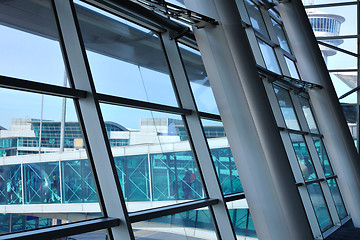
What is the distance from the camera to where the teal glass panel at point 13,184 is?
4.08 meters

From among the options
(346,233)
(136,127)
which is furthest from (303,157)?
(136,127)

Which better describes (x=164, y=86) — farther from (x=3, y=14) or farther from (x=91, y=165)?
(x=3, y=14)

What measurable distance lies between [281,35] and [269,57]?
3.01m

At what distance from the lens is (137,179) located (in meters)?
5.68

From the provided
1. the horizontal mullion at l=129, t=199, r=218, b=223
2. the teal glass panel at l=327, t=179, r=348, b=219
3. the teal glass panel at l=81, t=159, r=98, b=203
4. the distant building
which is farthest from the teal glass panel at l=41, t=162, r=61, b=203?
the teal glass panel at l=327, t=179, r=348, b=219

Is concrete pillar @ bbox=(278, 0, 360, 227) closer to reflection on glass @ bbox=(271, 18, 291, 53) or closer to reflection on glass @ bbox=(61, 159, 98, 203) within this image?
reflection on glass @ bbox=(271, 18, 291, 53)

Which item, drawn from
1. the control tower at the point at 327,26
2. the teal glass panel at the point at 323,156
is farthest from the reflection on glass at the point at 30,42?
the control tower at the point at 327,26

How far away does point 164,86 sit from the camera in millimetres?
6730

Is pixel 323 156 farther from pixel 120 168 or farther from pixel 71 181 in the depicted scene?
pixel 71 181

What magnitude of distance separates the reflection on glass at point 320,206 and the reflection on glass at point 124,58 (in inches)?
281

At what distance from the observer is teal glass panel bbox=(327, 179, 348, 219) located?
14219mm

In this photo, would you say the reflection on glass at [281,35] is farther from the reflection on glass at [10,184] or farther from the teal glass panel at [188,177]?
the reflection on glass at [10,184]

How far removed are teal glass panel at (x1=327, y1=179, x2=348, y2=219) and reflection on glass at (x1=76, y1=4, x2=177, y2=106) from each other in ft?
31.8

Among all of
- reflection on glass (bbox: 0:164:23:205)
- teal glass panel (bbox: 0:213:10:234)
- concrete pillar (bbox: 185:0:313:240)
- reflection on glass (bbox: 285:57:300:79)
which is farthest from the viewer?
reflection on glass (bbox: 285:57:300:79)
